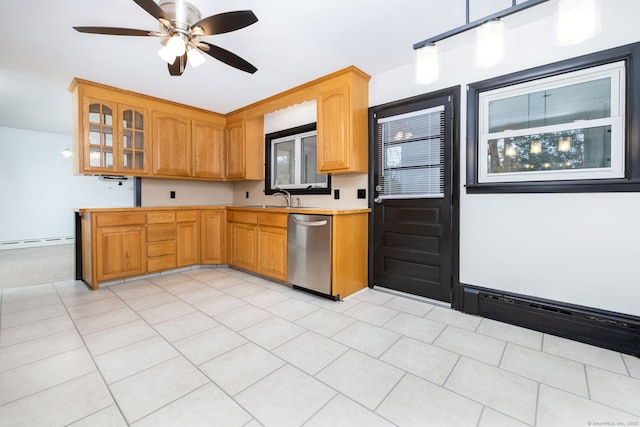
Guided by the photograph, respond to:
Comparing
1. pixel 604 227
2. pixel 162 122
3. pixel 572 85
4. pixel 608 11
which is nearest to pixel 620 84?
pixel 572 85

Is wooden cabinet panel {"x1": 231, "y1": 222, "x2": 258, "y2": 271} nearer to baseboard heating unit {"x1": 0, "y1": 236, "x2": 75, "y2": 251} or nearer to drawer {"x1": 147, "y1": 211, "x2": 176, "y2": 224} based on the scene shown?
drawer {"x1": 147, "y1": 211, "x2": 176, "y2": 224}

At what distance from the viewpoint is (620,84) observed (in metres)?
1.85

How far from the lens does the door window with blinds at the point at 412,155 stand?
2660 mm

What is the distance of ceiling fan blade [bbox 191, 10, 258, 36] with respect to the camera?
5.43 feet

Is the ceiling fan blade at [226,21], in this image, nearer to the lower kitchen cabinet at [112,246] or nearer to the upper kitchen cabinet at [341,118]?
the upper kitchen cabinet at [341,118]

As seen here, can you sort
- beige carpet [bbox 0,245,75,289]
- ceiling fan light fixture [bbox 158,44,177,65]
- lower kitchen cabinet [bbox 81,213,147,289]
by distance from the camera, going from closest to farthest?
→ ceiling fan light fixture [bbox 158,44,177,65], lower kitchen cabinet [bbox 81,213,147,289], beige carpet [bbox 0,245,75,289]

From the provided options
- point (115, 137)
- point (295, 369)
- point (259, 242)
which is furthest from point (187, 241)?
point (295, 369)

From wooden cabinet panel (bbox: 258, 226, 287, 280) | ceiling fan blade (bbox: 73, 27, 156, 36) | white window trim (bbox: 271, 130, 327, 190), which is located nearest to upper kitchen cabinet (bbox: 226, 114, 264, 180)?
white window trim (bbox: 271, 130, 327, 190)

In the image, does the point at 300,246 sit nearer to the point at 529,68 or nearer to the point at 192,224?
the point at 192,224

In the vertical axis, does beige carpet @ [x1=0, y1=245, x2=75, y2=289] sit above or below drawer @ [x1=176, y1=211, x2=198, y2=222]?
below

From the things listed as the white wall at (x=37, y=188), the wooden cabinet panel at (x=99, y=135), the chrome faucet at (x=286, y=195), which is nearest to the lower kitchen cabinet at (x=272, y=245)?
the chrome faucet at (x=286, y=195)

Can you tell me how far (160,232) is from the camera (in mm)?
3584

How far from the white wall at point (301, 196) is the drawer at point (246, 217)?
62cm

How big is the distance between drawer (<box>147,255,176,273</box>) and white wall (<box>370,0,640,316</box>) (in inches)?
137
